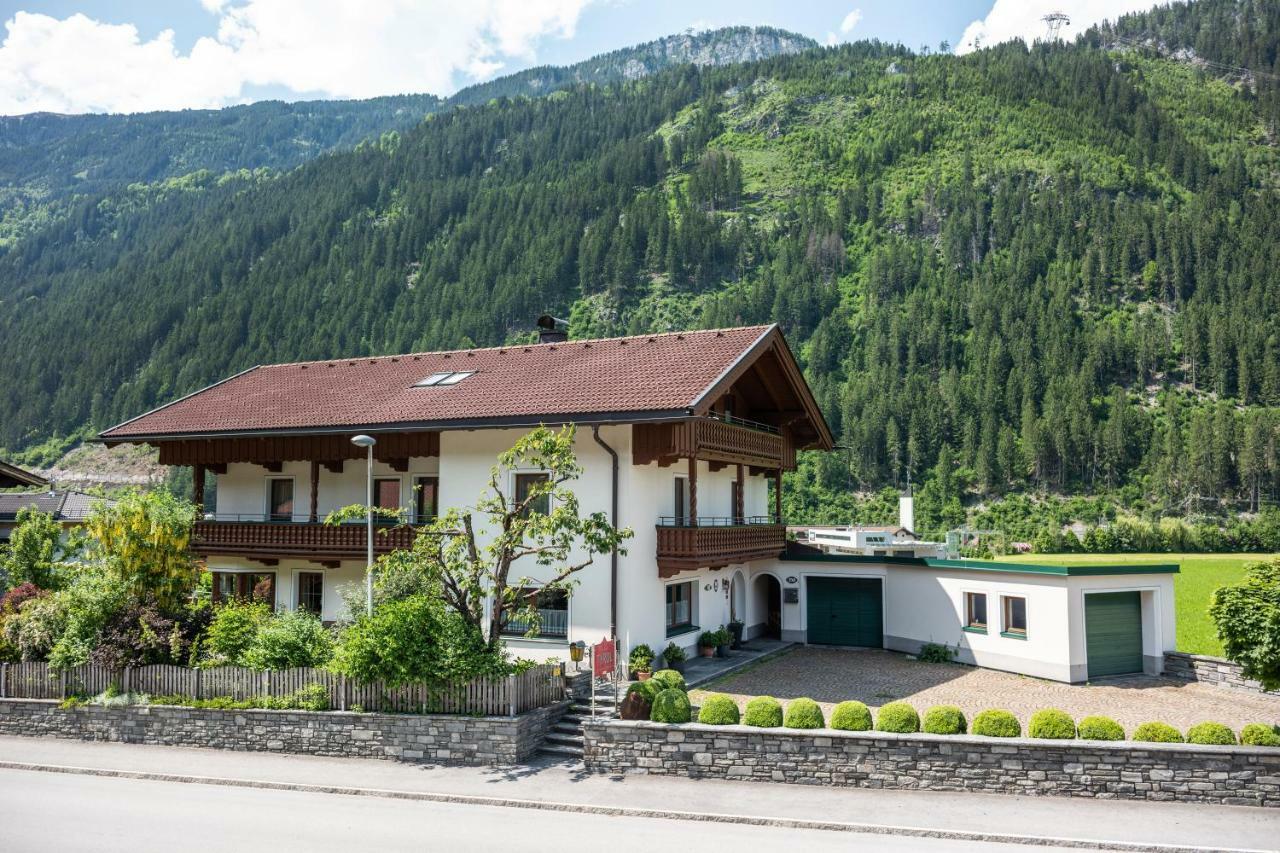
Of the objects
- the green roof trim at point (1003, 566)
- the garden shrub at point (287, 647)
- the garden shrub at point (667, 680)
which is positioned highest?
the green roof trim at point (1003, 566)

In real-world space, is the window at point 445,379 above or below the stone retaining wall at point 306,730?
above

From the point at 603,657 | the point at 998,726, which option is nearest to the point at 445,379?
the point at 603,657

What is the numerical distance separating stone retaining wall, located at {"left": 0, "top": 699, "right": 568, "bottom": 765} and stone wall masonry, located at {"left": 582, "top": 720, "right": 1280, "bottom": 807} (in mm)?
1694

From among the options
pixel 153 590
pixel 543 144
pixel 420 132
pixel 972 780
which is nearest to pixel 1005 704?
pixel 972 780

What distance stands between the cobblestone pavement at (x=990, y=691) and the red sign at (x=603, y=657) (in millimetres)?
2257

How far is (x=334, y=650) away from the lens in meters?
18.7

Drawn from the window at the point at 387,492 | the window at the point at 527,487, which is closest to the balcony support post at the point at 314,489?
the window at the point at 387,492

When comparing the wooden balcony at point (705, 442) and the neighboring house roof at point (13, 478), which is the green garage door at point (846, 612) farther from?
the neighboring house roof at point (13, 478)

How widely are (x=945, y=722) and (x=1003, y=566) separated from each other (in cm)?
1079

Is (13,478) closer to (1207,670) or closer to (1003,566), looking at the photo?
(1003,566)

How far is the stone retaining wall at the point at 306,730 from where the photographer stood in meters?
17.1

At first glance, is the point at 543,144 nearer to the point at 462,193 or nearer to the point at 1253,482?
the point at 462,193

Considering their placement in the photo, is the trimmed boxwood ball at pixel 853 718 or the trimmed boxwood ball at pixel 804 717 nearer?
the trimmed boxwood ball at pixel 853 718

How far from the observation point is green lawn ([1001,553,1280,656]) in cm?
2983
